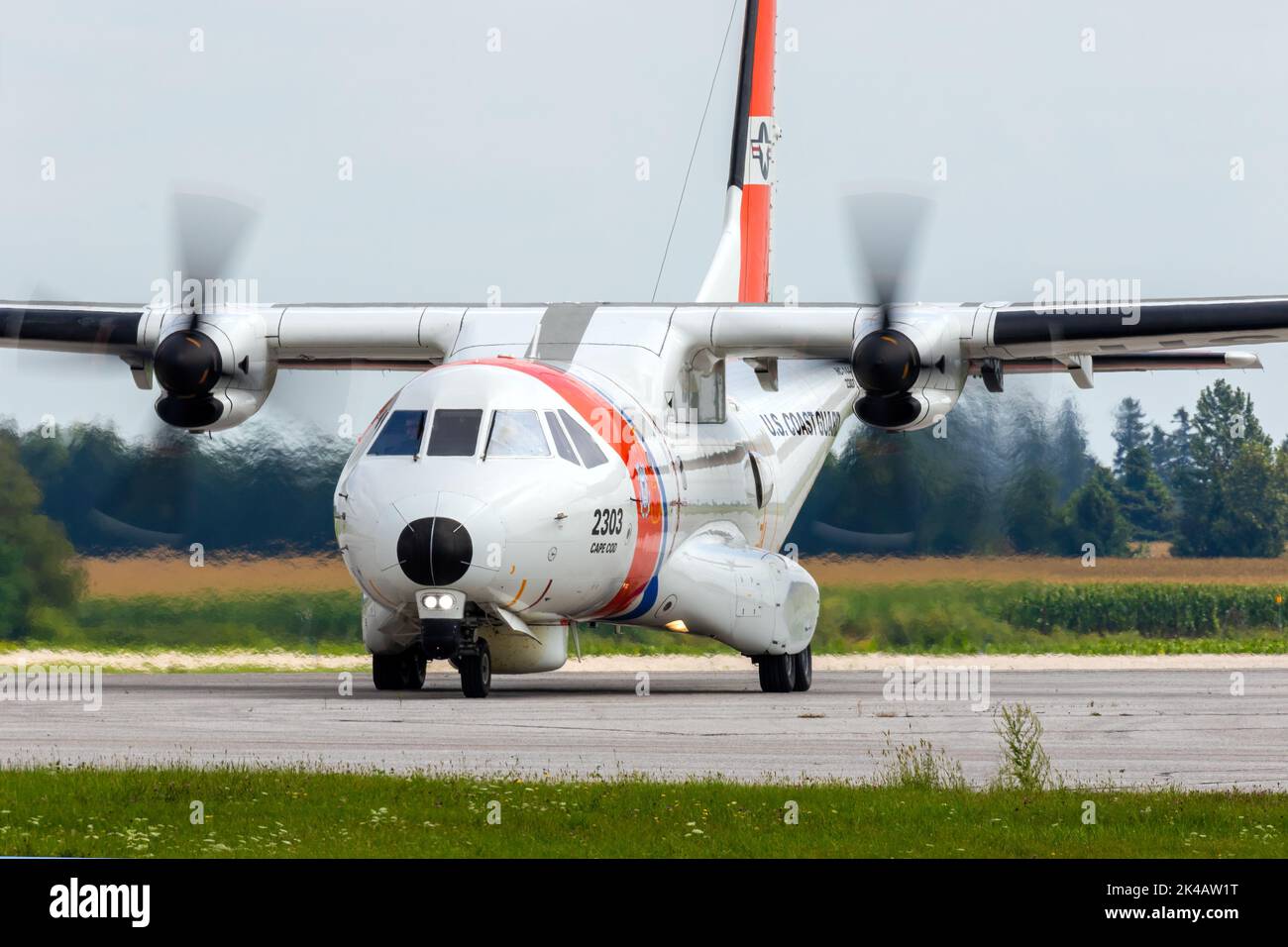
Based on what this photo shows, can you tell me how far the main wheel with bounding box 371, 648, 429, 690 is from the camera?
23.0 meters

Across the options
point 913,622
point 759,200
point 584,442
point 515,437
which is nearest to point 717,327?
point 584,442

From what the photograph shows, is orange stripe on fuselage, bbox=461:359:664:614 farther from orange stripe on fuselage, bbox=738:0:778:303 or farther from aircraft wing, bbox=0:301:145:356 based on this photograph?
orange stripe on fuselage, bbox=738:0:778:303

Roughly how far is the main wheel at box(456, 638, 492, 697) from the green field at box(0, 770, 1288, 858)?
694cm

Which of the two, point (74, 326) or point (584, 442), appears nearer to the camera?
point (584, 442)

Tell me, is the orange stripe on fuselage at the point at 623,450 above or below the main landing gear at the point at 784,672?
above

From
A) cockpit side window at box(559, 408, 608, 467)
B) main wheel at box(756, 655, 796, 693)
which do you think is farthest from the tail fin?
cockpit side window at box(559, 408, 608, 467)

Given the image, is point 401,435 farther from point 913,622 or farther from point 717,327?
point 913,622

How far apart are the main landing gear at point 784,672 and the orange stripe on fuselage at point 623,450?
2465 mm

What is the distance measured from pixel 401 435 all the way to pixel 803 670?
661cm

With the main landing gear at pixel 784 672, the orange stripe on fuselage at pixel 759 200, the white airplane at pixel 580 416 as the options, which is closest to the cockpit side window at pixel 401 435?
the white airplane at pixel 580 416

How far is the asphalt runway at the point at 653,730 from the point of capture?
14516 millimetres

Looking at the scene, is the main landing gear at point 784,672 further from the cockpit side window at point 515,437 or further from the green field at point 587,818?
the green field at point 587,818

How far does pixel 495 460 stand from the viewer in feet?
63.8

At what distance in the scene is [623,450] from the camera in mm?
21062
